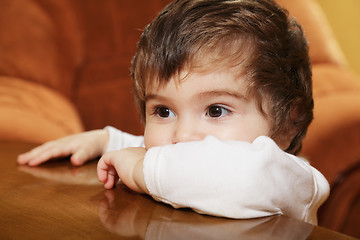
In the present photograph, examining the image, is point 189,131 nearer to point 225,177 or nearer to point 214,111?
point 214,111

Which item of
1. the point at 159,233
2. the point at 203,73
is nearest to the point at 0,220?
the point at 159,233

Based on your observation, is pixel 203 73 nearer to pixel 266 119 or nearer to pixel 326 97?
pixel 266 119

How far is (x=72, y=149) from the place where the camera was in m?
1.03

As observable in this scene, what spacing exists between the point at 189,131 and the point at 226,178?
186 mm

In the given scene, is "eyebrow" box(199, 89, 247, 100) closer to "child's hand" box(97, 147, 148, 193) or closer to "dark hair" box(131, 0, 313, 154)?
"dark hair" box(131, 0, 313, 154)

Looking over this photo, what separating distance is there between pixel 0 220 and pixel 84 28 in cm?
145

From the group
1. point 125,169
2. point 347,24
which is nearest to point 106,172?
point 125,169

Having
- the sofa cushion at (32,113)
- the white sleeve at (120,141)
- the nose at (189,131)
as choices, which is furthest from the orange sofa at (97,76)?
the nose at (189,131)

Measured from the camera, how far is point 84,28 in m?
1.94

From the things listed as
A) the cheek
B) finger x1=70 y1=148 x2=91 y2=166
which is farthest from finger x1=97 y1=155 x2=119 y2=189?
finger x1=70 y1=148 x2=91 y2=166

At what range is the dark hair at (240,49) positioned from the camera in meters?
0.80

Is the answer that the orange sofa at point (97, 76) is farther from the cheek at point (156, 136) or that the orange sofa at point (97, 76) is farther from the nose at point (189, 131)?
the nose at point (189, 131)

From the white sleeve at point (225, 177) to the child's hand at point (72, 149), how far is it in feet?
1.22

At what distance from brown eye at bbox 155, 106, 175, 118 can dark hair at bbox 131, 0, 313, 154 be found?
0.05 metres
